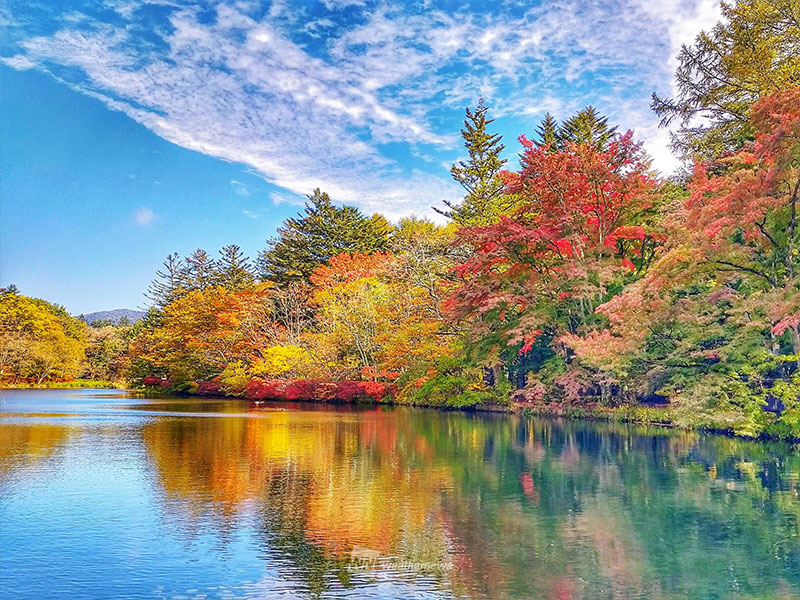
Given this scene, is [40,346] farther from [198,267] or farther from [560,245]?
[560,245]

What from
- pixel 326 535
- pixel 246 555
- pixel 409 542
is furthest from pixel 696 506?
pixel 246 555

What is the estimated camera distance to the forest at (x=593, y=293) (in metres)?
14.4

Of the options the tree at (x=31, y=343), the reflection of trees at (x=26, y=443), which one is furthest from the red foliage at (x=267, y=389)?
the tree at (x=31, y=343)

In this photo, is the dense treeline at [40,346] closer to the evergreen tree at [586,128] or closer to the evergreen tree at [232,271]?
the evergreen tree at [232,271]

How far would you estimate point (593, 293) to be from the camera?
20734mm

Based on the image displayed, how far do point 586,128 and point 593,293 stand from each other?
74.6ft

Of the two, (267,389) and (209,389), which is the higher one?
(267,389)

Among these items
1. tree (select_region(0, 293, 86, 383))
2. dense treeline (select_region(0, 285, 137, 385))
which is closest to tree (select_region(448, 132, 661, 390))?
dense treeline (select_region(0, 285, 137, 385))

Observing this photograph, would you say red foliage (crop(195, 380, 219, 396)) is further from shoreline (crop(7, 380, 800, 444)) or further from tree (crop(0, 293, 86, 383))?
tree (crop(0, 293, 86, 383))

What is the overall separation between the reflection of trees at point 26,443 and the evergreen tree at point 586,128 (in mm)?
32557

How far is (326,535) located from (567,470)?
5603 mm

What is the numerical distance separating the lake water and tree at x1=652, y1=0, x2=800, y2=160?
13.4 metres

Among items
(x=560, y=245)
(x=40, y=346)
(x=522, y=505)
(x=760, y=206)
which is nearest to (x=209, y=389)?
(x=40, y=346)

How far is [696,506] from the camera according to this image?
8.17m
